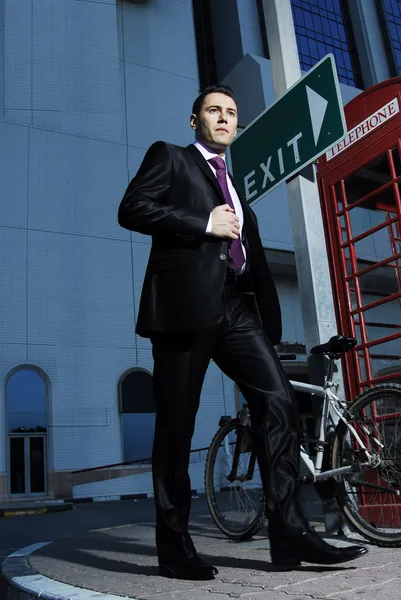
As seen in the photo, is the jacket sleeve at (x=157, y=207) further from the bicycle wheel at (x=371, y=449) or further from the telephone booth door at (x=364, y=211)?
the telephone booth door at (x=364, y=211)

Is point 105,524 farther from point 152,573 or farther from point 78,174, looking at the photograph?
point 78,174

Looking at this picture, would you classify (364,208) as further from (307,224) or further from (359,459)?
(359,459)

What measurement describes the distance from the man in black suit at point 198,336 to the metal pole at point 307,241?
4.35 feet

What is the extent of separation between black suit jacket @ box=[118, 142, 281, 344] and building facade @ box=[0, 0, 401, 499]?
14.0m

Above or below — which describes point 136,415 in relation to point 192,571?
above

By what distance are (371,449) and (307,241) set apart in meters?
1.41

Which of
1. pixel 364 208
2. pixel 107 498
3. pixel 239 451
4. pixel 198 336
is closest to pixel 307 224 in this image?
pixel 364 208

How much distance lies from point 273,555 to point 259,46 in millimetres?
25799

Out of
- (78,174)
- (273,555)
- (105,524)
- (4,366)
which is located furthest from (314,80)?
(78,174)

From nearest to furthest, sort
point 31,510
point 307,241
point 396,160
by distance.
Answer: point 307,241, point 396,160, point 31,510

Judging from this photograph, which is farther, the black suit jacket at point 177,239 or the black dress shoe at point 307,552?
the black suit jacket at point 177,239

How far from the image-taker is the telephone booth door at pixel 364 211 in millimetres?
4535

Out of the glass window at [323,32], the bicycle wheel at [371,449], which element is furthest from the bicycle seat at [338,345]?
the glass window at [323,32]

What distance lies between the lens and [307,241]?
421 cm
